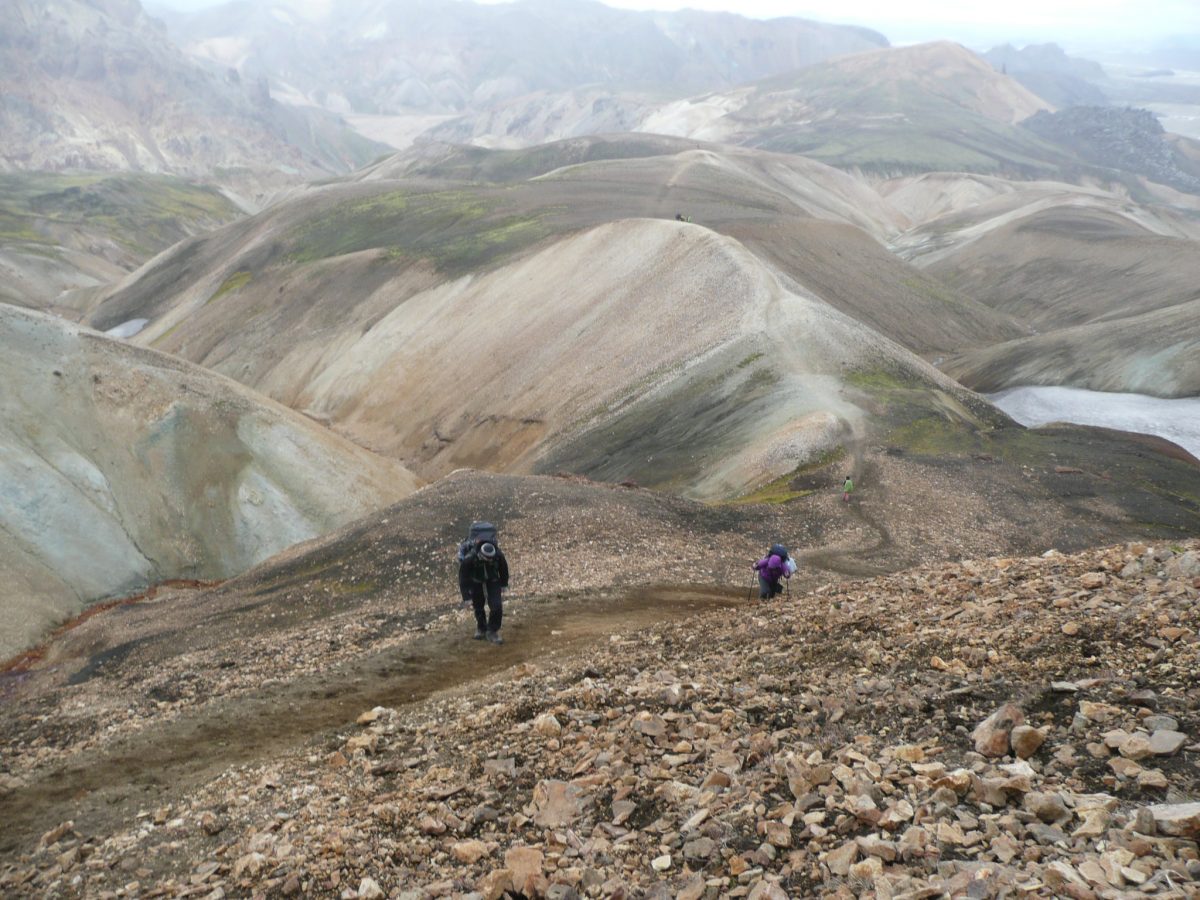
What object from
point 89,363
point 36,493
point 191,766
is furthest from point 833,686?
point 89,363

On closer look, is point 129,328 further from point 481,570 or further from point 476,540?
point 476,540

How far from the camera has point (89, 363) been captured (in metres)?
36.9

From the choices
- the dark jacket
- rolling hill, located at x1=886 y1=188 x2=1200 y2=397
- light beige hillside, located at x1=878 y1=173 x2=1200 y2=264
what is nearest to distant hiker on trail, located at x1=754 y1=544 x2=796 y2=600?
the dark jacket

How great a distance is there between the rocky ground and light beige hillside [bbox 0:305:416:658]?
69.0 ft

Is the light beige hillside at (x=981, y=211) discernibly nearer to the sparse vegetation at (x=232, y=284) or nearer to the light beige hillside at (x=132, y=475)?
the sparse vegetation at (x=232, y=284)

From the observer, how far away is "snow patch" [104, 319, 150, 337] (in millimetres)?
85812

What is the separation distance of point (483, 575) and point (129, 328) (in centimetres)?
8312

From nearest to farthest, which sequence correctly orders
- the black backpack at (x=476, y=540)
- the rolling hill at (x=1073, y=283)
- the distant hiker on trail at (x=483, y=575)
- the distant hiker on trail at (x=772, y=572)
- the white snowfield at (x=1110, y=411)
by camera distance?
the black backpack at (x=476, y=540)
the distant hiker on trail at (x=483, y=575)
the distant hiker on trail at (x=772, y=572)
the white snowfield at (x=1110, y=411)
the rolling hill at (x=1073, y=283)

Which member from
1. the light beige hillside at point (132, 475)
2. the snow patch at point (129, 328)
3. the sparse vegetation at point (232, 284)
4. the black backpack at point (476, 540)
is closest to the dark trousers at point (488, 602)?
the black backpack at point (476, 540)

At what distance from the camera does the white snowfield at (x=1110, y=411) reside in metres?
48.5

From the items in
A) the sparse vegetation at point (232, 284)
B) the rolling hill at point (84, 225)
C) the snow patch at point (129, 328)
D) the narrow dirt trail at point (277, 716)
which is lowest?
the narrow dirt trail at point (277, 716)

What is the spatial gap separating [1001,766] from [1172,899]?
201 cm

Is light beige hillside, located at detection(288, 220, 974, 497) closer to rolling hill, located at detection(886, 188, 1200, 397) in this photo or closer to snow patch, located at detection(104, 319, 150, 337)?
rolling hill, located at detection(886, 188, 1200, 397)

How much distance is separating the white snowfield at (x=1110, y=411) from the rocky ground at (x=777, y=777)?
41.0 metres
